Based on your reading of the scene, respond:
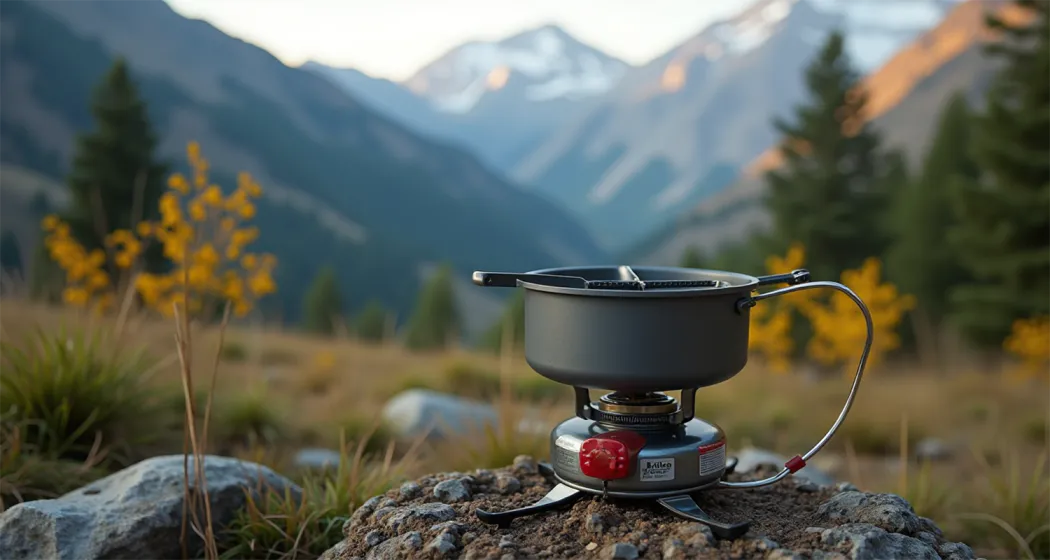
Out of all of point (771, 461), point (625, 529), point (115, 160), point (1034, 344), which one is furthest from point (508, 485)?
point (115, 160)

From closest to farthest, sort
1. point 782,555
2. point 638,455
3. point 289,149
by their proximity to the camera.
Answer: point 782,555 → point 638,455 → point 289,149

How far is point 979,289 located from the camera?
15.5 metres

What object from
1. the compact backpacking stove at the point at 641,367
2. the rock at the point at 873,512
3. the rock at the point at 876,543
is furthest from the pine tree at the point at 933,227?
the compact backpacking stove at the point at 641,367

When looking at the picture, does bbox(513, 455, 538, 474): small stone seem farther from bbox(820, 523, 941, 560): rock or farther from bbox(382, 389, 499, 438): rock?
bbox(382, 389, 499, 438): rock

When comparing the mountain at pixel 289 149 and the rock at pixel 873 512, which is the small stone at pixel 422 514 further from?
the mountain at pixel 289 149

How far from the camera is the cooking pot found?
6.16ft

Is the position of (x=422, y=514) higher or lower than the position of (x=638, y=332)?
lower

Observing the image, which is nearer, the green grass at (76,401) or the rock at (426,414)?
the green grass at (76,401)

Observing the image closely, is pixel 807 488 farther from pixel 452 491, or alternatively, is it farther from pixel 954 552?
pixel 452 491

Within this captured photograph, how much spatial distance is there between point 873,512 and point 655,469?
688 millimetres

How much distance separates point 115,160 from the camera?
23.6 meters

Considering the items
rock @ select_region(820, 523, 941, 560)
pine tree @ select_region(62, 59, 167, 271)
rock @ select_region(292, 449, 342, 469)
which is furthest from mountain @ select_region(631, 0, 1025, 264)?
rock @ select_region(820, 523, 941, 560)

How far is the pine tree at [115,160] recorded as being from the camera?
2302cm

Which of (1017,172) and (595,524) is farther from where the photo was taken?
(1017,172)
